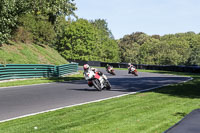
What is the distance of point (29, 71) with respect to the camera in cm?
2303

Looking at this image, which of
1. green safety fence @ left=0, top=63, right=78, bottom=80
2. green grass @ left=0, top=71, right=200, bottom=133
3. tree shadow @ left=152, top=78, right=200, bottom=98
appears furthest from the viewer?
green safety fence @ left=0, top=63, right=78, bottom=80

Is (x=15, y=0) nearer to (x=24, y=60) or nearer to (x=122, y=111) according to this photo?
(x=24, y=60)

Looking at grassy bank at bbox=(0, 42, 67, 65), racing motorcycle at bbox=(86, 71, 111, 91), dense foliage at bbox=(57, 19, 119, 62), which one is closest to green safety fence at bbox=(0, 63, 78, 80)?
grassy bank at bbox=(0, 42, 67, 65)

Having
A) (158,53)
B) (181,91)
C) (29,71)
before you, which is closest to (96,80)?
(181,91)

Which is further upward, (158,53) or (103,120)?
(158,53)

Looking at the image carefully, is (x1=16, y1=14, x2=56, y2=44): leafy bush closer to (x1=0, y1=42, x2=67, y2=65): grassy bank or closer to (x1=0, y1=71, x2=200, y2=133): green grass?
(x1=0, y1=42, x2=67, y2=65): grassy bank

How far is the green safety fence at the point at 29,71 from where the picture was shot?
20.7 meters

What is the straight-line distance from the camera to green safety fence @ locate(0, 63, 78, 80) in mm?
20712

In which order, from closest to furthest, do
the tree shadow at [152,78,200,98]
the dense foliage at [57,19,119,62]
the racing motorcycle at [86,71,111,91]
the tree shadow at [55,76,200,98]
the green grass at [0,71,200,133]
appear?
the green grass at [0,71,200,133] → the tree shadow at [152,78,200,98] → the tree shadow at [55,76,200,98] → the racing motorcycle at [86,71,111,91] → the dense foliage at [57,19,119,62]

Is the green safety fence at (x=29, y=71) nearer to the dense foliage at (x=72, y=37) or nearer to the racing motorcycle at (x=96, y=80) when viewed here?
the dense foliage at (x=72, y=37)

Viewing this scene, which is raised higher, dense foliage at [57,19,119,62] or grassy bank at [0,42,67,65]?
dense foliage at [57,19,119,62]

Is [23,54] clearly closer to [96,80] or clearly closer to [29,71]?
[29,71]

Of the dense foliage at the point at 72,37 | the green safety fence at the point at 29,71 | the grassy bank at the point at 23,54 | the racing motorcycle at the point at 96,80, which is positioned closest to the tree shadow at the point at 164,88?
the racing motorcycle at the point at 96,80

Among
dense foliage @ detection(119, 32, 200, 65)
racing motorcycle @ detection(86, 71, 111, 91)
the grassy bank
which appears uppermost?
dense foliage @ detection(119, 32, 200, 65)
